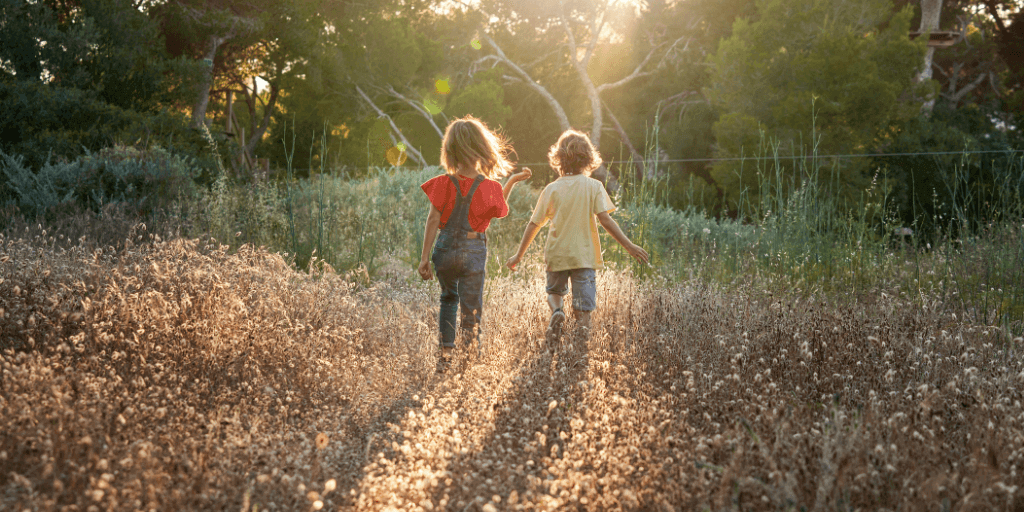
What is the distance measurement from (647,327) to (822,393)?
136cm

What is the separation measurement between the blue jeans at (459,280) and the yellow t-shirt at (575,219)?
0.57m

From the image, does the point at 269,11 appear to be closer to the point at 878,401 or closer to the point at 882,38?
the point at 882,38

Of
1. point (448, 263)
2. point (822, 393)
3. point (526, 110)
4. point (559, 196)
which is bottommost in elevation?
point (822, 393)

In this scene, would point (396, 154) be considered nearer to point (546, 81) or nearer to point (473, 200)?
point (546, 81)

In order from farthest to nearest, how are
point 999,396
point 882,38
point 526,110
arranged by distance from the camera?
point 526,110
point 882,38
point 999,396

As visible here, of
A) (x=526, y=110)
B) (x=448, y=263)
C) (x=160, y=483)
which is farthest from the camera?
(x=526, y=110)

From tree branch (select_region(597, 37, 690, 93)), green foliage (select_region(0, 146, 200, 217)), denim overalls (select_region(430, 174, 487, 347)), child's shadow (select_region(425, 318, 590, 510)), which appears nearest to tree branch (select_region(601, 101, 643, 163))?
tree branch (select_region(597, 37, 690, 93))

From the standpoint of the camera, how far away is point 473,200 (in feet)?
12.9

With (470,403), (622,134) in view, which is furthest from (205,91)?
(470,403)

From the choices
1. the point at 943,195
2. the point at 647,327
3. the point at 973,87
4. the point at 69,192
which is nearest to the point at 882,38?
the point at 943,195

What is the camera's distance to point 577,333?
168 inches

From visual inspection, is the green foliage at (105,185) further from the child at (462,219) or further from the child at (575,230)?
the child at (575,230)

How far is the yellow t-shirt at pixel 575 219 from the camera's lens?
4.29 m

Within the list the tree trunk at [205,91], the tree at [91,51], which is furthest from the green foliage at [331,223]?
the tree trunk at [205,91]
